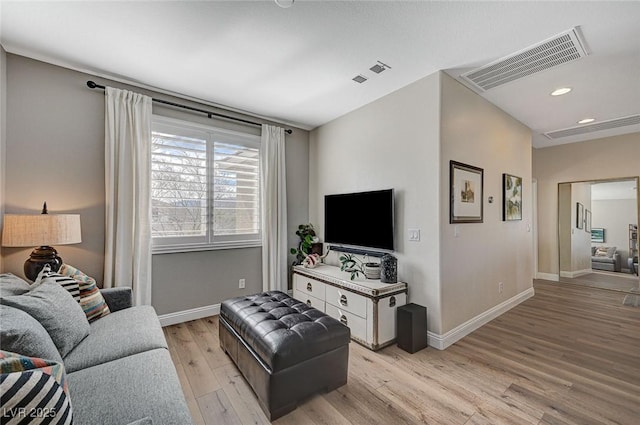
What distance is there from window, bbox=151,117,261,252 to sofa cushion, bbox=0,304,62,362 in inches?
73.1

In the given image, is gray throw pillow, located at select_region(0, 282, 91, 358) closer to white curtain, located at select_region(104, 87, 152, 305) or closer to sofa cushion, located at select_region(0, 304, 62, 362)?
sofa cushion, located at select_region(0, 304, 62, 362)

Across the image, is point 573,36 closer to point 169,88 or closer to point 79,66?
point 169,88

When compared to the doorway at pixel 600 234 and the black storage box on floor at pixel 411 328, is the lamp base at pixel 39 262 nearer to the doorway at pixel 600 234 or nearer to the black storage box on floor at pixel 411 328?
the black storage box on floor at pixel 411 328

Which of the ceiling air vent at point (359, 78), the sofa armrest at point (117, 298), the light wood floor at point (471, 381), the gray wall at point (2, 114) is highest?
the ceiling air vent at point (359, 78)

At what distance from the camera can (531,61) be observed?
2.46 m

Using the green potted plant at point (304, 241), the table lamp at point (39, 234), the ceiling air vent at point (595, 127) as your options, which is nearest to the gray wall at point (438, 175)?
the green potted plant at point (304, 241)

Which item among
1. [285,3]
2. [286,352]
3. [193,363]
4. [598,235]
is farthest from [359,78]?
[598,235]

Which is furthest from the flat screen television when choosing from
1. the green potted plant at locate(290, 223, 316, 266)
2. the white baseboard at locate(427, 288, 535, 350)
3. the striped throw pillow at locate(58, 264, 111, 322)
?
the striped throw pillow at locate(58, 264, 111, 322)

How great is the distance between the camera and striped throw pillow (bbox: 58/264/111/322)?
201 centimetres

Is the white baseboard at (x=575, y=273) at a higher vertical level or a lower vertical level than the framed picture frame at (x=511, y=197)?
lower

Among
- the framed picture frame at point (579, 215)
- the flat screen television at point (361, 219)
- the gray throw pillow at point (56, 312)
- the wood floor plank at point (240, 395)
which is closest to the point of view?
the gray throw pillow at point (56, 312)

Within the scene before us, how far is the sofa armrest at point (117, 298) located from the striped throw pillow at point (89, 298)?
0.38 feet

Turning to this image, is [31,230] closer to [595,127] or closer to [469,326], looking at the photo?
[469,326]

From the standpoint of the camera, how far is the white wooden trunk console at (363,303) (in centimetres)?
260
